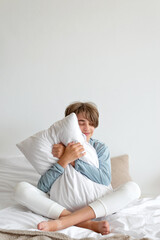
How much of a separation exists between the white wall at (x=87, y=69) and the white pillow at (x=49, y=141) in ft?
1.86

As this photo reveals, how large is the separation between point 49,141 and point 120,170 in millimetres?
639

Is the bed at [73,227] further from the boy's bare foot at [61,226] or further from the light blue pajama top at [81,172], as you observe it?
the light blue pajama top at [81,172]

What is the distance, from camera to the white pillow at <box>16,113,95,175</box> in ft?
5.39

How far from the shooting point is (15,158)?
7.04 feet

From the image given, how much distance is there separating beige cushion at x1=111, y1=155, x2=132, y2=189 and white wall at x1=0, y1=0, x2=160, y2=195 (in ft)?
0.31

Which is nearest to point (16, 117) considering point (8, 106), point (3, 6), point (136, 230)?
point (8, 106)

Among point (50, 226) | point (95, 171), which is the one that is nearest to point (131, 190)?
point (95, 171)

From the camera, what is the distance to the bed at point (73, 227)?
46.3 inches

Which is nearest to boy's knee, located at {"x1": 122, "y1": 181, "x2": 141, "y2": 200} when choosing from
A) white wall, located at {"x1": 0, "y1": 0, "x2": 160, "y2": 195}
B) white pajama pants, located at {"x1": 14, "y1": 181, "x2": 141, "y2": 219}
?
white pajama pants, located at {"x1": 14, "y1": 181, "x2": 141, "y2": 219}

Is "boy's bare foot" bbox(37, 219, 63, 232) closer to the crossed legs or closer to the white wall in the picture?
the crossed legs

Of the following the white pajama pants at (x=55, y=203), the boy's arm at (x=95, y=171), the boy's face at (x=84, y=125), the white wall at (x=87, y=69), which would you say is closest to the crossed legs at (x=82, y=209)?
the white pajama pants at (x=55, y=203)

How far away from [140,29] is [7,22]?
0.91m

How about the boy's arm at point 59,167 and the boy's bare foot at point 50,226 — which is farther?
the boy's arm at point 59,167

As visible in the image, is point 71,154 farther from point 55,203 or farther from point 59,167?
point 55,203
